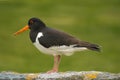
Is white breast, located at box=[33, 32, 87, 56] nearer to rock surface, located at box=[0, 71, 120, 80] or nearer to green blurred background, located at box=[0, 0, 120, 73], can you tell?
rock surface, located at box=[0, 71, 120, 80]

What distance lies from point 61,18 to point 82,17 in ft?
2.80

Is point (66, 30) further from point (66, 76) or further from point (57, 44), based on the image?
point (66, 76)

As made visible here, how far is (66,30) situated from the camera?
27250 millimetres

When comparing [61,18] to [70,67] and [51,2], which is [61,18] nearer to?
[51,2]

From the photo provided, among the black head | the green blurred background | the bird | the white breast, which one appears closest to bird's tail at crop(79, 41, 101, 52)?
the bird

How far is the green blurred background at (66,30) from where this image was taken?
22828mm

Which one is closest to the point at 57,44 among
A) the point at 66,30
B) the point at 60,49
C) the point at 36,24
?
the point at 60,49

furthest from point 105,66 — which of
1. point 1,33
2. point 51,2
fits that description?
point 51,2

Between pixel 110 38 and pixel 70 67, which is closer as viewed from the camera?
pixel 70 67

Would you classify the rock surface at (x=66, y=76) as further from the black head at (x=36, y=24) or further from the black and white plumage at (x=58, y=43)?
the black head at (x=36, y=24)

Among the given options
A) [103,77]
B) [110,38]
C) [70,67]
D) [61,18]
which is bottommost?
[103,77]

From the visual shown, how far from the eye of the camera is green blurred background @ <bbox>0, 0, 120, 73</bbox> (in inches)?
899

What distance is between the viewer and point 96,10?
105ft

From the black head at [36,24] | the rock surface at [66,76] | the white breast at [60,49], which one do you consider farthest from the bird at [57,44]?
the rock surface at [66,76]
